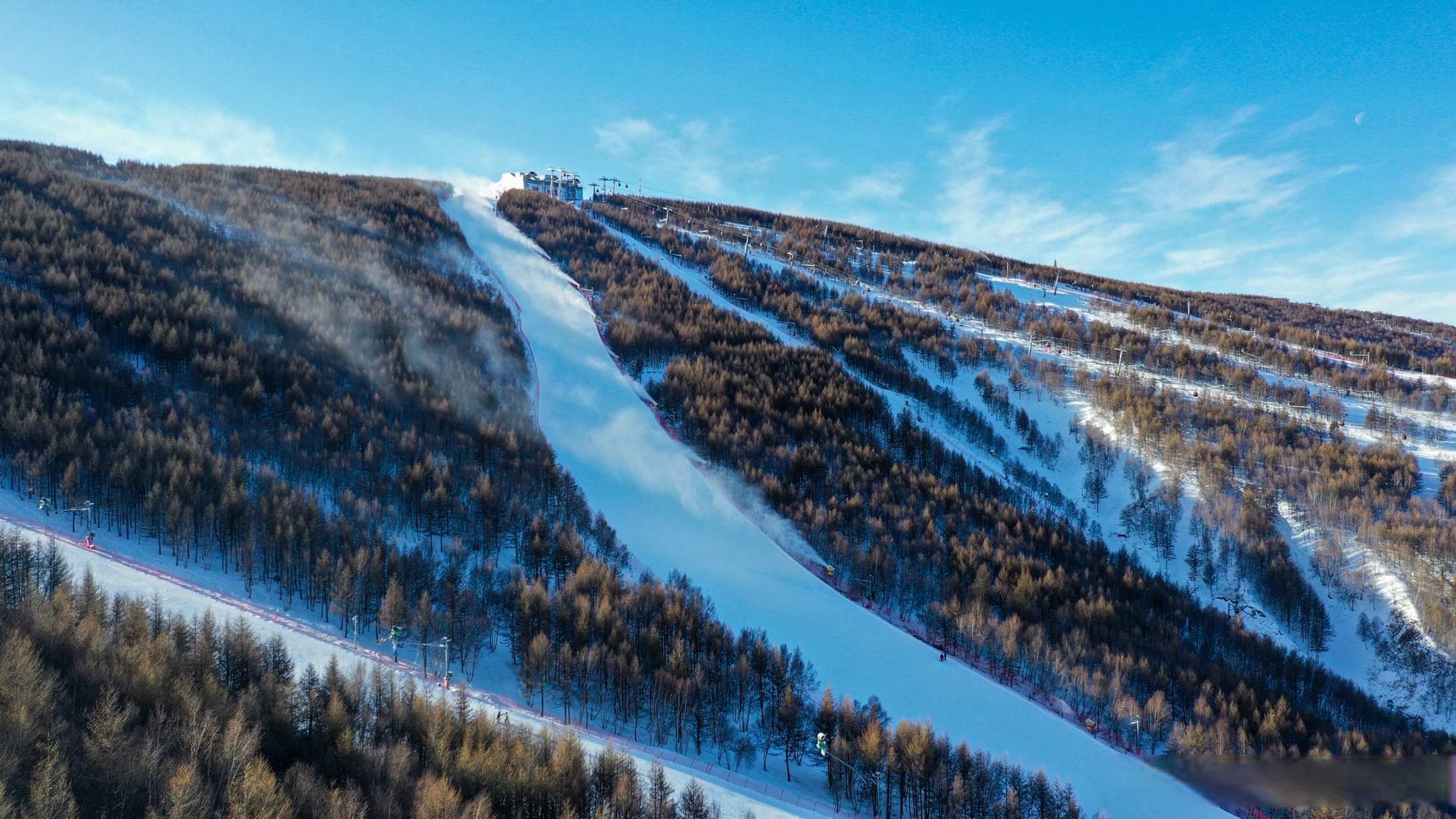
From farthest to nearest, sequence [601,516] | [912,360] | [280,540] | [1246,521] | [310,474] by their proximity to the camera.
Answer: [912,360] → [1246,521] → [601,516] → [310,474] → [280,540]

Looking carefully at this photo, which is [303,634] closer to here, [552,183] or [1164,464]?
[1164,464]

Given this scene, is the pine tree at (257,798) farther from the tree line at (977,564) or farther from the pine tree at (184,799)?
the tree line at (977,564)

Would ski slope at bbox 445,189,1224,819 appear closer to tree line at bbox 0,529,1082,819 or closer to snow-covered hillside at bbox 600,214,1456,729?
tree line at bbox 0,529,1082,819

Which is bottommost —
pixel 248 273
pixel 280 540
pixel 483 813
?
pixel 483 813

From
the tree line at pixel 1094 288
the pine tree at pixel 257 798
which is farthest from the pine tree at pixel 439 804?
the tree line at pixel 1094 288

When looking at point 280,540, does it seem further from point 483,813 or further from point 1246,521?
point 1246,521

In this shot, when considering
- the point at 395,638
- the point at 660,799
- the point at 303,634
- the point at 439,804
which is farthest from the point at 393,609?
the point at 660,799

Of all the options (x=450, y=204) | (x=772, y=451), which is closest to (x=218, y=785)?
(x=772, y=451)
